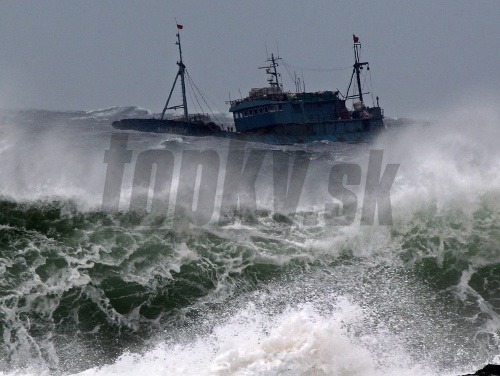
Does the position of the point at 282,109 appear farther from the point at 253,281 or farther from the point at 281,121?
the point at 253,281

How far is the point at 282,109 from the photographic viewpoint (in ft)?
234

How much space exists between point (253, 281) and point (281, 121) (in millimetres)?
50609

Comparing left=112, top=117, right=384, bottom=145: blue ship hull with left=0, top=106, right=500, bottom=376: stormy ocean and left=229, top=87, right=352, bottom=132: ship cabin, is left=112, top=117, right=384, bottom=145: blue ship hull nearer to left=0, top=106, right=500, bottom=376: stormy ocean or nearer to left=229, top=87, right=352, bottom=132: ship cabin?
left=229, top=87, right=352, bottom=132: ship cabin

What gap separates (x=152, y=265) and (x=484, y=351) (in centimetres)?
981

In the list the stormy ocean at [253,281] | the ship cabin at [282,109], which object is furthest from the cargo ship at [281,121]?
the stormy ocean at [253,281]

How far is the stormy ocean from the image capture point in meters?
17.0

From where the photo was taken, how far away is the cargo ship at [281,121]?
69125 millimetres

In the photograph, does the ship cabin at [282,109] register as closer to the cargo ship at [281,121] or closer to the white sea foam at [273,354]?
the cargo ship at [281,121]

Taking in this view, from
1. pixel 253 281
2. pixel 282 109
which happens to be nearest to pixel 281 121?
pixel 282 109

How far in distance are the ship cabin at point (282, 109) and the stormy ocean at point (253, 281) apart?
42084 millimetres

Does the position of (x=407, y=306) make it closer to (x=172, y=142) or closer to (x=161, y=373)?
(x=161, y=373)

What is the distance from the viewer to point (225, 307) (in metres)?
19.5

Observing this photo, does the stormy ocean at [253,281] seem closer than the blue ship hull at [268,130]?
Yes

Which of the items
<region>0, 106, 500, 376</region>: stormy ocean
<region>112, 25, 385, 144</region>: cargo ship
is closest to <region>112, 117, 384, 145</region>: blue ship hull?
<region>112, 25, 385, 144</region>: cargo ship
